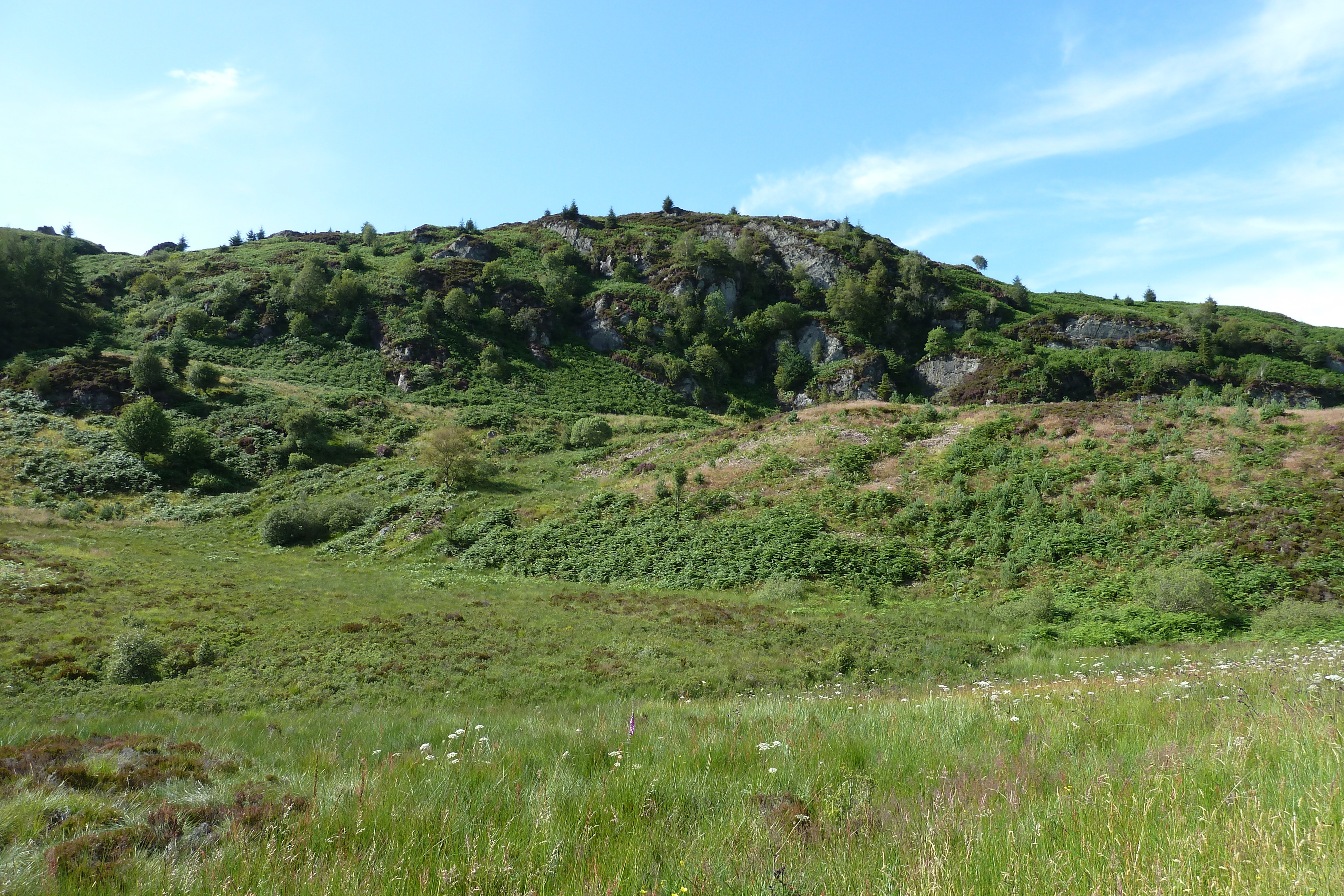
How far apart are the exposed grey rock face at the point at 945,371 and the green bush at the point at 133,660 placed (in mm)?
86501

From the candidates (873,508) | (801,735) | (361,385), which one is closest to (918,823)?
(801,735)

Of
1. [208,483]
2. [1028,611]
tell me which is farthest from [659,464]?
[208,483]

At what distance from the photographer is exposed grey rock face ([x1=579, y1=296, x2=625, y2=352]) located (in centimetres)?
8919

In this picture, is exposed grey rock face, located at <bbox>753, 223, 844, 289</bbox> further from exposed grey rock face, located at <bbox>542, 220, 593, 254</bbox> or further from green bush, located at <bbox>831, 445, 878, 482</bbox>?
green bush, located at <bbox>831, 445, 878, 482</bbox>

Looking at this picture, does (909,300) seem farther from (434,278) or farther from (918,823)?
(918,823)

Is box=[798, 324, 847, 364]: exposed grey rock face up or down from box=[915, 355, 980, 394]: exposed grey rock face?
up

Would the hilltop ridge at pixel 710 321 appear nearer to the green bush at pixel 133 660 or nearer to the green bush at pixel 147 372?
the green bush at pixel 147 372

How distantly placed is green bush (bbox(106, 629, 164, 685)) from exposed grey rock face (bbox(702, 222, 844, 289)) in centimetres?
10148

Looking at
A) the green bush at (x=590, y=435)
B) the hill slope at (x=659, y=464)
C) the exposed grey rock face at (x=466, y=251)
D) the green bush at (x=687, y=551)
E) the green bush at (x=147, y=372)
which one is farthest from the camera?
the exposed grey rock face at (x=466, y=251)

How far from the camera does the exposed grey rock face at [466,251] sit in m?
105

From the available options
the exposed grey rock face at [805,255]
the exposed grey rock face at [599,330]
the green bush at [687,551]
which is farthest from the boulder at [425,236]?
the green bush at [687,551]

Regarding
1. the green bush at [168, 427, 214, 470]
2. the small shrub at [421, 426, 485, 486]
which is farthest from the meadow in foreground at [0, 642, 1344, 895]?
the green bush at [168, 427, 214, 470]

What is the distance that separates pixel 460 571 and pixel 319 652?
13.4 metres

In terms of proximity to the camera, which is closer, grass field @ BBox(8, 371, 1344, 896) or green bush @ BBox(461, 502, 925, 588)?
grass field @ BBox(8, 371, 1344, 896)
